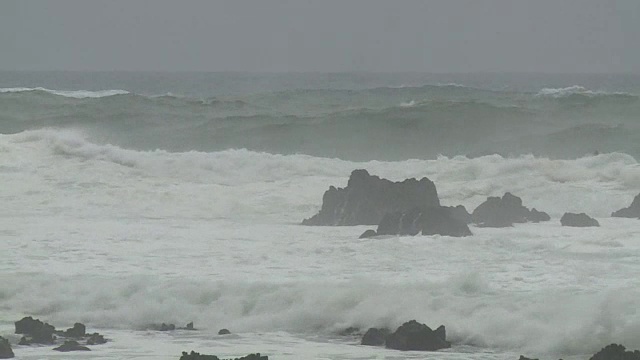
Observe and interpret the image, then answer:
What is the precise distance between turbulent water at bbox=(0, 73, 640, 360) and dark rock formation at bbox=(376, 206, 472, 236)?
0.39 meters

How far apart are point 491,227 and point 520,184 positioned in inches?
291

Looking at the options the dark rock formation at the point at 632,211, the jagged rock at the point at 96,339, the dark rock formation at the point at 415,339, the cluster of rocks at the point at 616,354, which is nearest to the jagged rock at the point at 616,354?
the cluster of rocks at the point at 616,354

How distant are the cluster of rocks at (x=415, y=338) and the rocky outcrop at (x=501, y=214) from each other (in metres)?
9.20

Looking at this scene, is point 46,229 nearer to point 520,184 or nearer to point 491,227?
point 491,227

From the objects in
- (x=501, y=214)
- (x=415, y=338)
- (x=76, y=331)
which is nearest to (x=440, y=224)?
(x=501, y=214)

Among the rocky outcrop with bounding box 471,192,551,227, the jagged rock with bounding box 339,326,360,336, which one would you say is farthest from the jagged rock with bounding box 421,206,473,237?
the jagged rock with bounding box 339,326,360,336

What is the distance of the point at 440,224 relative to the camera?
21.8m

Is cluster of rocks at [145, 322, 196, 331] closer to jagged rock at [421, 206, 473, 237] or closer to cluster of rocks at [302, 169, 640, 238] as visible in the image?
jagged rock at [421, 206, 473, 237]

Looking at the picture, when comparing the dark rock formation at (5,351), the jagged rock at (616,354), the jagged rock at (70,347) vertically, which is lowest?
the jagged rock at (616,354)

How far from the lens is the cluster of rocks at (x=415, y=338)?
572 inches

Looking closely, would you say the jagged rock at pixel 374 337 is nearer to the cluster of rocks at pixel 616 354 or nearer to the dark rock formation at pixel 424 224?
the cluster of rocks at pixel 616 354

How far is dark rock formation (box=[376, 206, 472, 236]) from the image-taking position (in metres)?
21.7

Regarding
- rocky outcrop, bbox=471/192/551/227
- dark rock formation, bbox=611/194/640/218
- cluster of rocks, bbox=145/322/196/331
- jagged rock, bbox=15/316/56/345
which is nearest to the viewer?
jagged rock, bbox=15/316/56/345

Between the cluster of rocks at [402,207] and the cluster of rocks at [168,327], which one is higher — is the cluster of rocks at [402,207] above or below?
above
